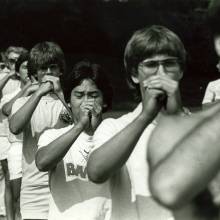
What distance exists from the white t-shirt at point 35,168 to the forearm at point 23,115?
22 centimetres

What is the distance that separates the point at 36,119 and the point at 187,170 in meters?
4.71

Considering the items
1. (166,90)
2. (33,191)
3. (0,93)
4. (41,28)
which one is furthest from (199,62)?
(166,90)

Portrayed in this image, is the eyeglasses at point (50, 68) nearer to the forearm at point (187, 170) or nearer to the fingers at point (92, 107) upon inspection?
the fingers at point (92, 107)

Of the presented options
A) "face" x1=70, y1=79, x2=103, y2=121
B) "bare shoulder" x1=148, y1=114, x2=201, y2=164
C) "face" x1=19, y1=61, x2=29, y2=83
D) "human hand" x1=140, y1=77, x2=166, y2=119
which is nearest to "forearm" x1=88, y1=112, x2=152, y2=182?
"human hand" x1=140, y1=77, x2=166, y2=119

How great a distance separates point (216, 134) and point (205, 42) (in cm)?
2546

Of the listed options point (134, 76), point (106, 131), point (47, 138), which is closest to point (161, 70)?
point (134, 76)

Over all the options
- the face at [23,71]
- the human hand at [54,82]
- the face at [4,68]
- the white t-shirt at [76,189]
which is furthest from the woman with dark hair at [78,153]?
the face at [4,68]

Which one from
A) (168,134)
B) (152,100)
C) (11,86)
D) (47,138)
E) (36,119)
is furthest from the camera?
(11,86)

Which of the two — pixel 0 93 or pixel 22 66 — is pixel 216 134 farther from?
pixel 0 93

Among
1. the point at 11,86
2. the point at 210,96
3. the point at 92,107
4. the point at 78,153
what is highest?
the point at 92,107

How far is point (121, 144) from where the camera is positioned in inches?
115

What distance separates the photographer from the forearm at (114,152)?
291cm

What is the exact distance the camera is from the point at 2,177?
9523 millimetres

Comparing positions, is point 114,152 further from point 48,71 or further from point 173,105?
point 48,71
